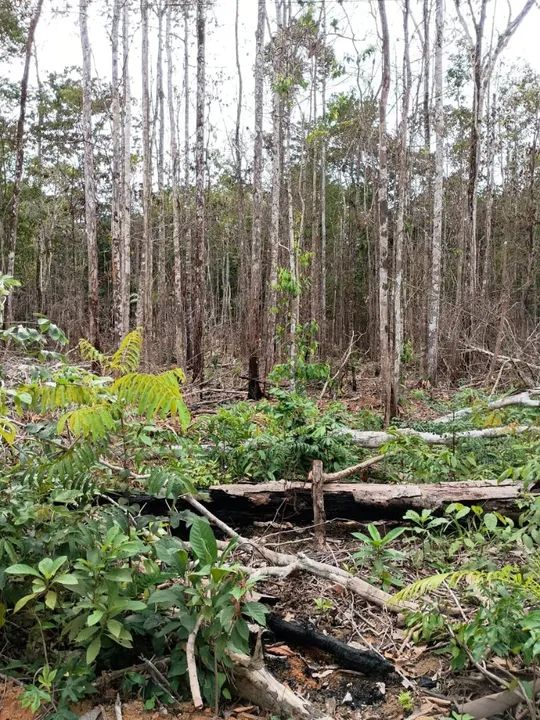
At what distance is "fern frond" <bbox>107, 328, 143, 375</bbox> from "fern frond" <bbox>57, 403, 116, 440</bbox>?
0.53 m

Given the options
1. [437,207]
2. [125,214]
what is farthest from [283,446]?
[437,207]

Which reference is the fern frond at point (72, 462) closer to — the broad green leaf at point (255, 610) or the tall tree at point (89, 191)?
the broad green leaf at point (255, 610)

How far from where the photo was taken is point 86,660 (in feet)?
8.45

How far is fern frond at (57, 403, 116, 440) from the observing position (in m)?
2.58

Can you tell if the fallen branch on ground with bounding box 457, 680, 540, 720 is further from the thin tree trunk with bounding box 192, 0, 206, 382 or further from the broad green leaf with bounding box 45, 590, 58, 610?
the thin tree trunk with bounding box 192, 0, 206, 382

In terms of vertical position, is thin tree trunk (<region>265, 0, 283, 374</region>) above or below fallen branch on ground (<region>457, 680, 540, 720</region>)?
above

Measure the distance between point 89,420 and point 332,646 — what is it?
1.67 meters

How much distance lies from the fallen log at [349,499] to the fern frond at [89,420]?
82.7 inches

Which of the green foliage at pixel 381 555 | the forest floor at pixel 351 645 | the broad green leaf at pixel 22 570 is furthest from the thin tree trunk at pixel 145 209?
the broad green leaf at pixel 22 570

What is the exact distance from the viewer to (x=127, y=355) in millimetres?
3387

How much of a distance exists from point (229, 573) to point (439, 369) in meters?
13.2

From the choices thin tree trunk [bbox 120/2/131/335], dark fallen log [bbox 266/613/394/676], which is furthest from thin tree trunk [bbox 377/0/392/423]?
dark fallen log [bbox 266/613/394/676]

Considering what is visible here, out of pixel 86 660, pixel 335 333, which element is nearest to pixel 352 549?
pixel 86 660

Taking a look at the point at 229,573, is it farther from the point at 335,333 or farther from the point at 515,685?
the point at 335,333
